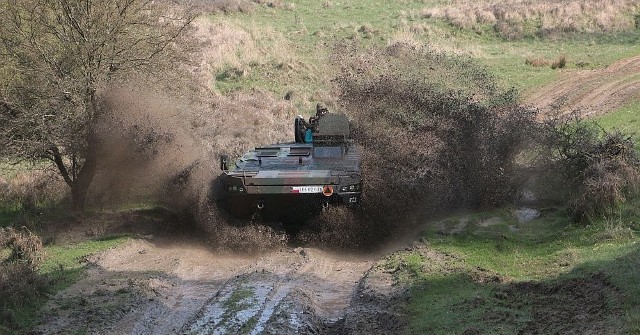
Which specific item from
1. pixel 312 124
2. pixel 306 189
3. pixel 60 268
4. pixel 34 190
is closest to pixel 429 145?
pixel 312 124

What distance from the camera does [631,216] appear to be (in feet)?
53.8

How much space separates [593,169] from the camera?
698 inches

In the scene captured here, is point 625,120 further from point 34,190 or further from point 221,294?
point 221,294

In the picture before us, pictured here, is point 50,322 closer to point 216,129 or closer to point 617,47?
point 216,129

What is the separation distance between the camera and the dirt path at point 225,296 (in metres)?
12.1

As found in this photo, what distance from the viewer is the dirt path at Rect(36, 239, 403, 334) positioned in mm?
12086

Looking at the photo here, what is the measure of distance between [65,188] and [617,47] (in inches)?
1157

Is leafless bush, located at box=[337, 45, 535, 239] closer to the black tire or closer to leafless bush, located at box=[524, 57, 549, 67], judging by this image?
the black tire

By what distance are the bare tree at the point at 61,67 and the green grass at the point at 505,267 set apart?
7.67 meters

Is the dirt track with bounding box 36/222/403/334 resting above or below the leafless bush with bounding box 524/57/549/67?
below

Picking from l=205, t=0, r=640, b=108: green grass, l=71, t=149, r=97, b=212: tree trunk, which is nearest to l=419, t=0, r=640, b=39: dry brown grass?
l=205, t=0, r=640, b=108: green grass

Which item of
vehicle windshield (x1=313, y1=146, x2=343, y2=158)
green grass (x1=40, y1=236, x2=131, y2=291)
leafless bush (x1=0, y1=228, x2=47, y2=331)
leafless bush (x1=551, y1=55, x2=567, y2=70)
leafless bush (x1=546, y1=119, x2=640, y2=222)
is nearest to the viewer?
leafless bush (x1=0, y1=228, x2=47, y2=331)

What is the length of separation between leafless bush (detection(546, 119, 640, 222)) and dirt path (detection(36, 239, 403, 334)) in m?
4.26

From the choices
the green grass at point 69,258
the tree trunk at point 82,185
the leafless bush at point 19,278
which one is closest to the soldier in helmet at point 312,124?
the green grass at point 69,258
